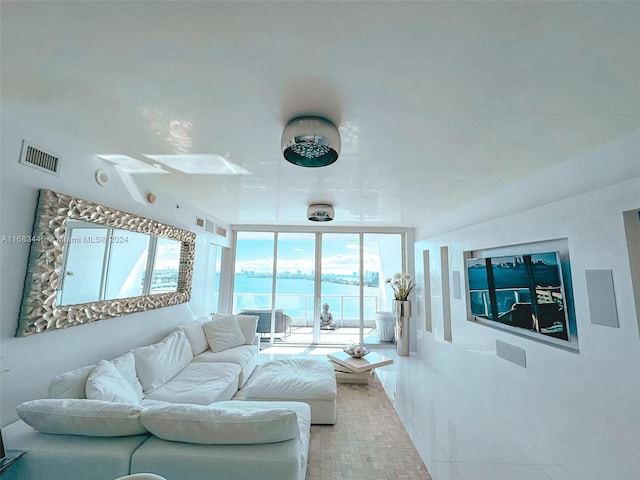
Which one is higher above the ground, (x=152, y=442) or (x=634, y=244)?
(x=634, y=244)

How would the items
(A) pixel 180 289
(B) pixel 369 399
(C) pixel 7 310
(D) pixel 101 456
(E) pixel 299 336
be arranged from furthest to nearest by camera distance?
(E) pixel 299 336 < (A) pixel 180 289 < (B) pixel 369 399 < (C) pixel 7 310 < (D) pixel 101 456

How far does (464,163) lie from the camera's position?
2.27m

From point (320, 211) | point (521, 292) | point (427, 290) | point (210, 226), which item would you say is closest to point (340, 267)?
point (427, 290)

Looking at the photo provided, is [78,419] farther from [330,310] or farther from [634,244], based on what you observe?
[330,310]

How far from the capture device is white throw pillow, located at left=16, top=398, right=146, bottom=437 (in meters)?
1.35

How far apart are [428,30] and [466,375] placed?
364cm

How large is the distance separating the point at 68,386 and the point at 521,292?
3741mm

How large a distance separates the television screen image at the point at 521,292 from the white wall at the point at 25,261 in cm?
389

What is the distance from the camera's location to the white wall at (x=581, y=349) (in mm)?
1645

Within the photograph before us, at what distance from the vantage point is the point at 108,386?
182cm

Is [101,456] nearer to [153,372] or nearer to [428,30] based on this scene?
[153,372]

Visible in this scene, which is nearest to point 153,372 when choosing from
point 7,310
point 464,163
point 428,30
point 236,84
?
point 7,310

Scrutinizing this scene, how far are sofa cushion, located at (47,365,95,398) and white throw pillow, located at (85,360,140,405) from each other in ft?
0.20

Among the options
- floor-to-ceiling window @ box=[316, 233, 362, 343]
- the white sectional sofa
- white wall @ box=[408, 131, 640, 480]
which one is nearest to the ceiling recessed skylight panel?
the white sectional sofa
